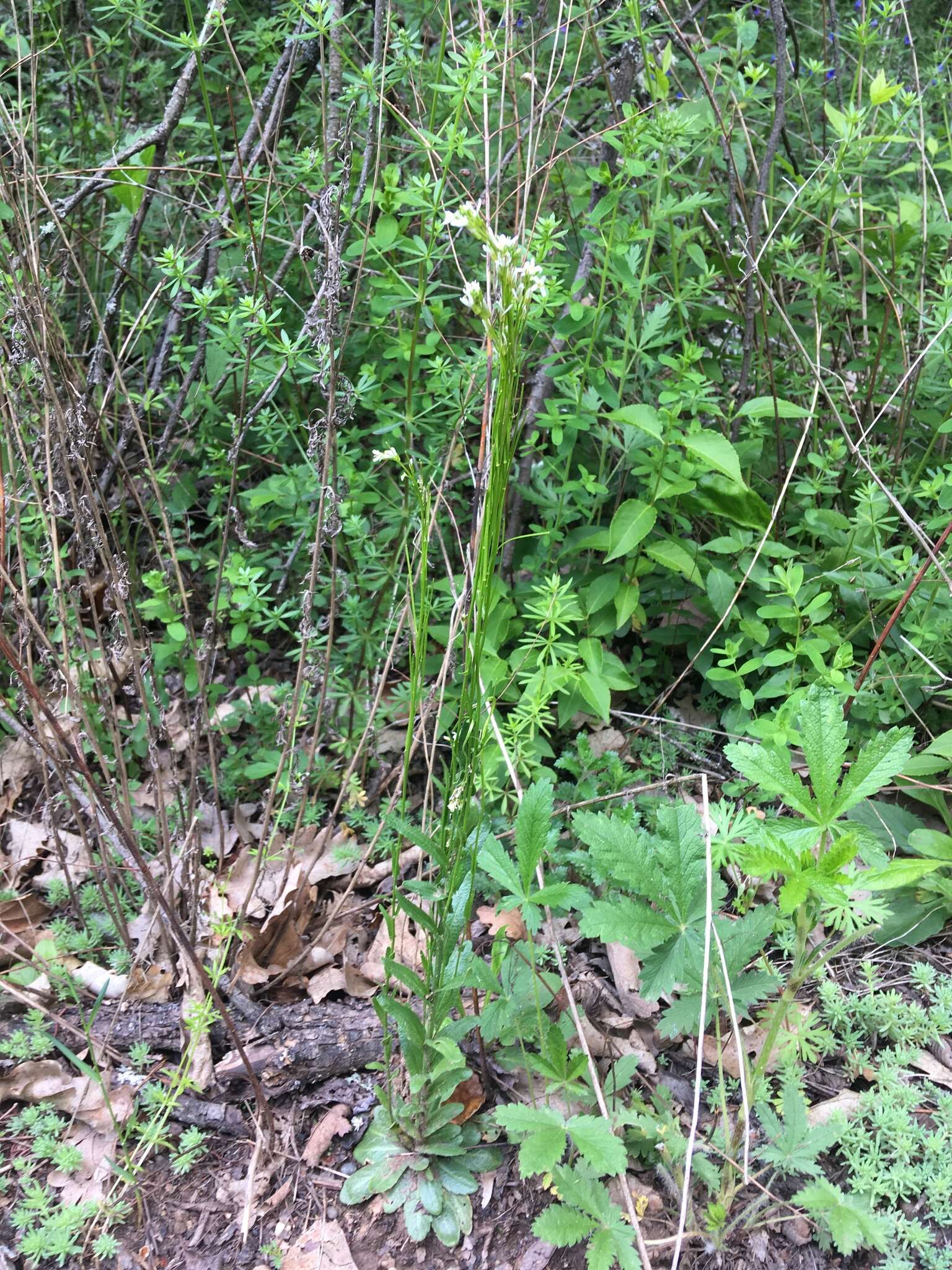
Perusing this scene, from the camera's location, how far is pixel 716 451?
86.8 inches

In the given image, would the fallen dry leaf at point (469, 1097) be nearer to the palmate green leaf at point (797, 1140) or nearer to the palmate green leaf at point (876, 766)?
the palmate green leaf at point (797, 1140)

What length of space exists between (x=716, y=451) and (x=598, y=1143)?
148 cm

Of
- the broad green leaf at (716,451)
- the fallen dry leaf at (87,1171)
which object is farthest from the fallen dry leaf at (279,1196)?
the broad green leaf at (716,451)

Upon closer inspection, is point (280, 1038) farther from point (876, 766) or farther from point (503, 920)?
point (876, 766)

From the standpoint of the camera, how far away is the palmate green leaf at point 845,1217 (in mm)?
1424

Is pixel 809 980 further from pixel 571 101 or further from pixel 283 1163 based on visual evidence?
pixel 571 101

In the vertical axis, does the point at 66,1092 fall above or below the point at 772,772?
below

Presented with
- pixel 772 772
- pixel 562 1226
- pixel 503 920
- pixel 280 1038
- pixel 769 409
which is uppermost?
pixel 769 409

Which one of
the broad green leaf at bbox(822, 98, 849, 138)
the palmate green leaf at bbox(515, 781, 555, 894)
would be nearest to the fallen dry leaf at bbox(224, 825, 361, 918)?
the palmate green leaf at bbox(515, 781, 555, 894)

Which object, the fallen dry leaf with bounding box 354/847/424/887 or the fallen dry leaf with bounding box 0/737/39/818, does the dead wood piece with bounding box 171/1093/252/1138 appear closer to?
the fallen dry leaf with bounding box 354/847/424/887

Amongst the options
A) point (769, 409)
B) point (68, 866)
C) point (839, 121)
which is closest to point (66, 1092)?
point (68, 866)

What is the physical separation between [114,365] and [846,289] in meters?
2.15

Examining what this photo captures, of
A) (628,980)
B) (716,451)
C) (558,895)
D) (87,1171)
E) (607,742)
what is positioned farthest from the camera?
(607,742)

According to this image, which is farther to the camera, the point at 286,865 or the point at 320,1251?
the point at 286,865
